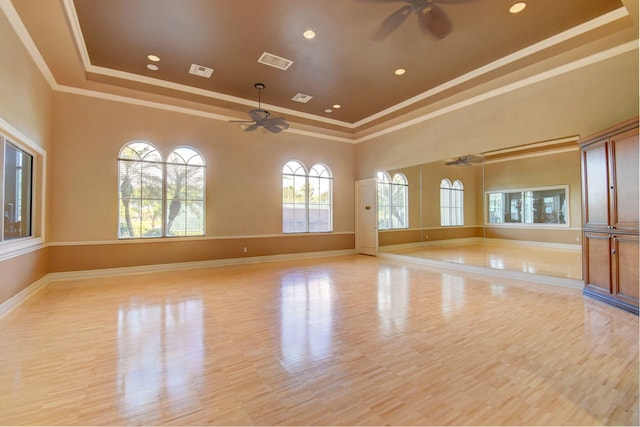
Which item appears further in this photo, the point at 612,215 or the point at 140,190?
the point at 140,190

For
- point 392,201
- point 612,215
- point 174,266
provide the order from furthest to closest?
point 392,201 → point 174,266 → point 612,215

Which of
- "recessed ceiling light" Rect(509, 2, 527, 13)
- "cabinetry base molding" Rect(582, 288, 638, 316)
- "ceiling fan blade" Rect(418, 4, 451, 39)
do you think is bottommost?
"cabinetry base molding" Rect(582, 288, 638, 316)

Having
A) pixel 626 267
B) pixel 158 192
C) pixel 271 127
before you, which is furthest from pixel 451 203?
pixel 158 192

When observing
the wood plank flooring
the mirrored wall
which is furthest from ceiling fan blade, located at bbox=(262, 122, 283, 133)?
the wood plank flooring

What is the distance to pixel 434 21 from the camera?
3424mm

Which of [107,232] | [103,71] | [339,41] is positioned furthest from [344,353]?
[103,71]

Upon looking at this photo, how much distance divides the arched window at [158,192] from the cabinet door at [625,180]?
733cm

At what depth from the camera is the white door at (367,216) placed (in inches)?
328

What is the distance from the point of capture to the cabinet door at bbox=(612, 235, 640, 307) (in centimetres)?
346

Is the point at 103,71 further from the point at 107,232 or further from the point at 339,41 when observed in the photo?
the point at 339,41

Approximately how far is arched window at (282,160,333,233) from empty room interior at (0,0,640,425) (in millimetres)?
85

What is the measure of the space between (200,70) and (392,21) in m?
3.44

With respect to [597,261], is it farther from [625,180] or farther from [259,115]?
[259,115]

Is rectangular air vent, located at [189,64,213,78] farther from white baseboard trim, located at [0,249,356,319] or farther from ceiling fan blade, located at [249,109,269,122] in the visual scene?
white baseboard trim, located at [0,249,356,319]
